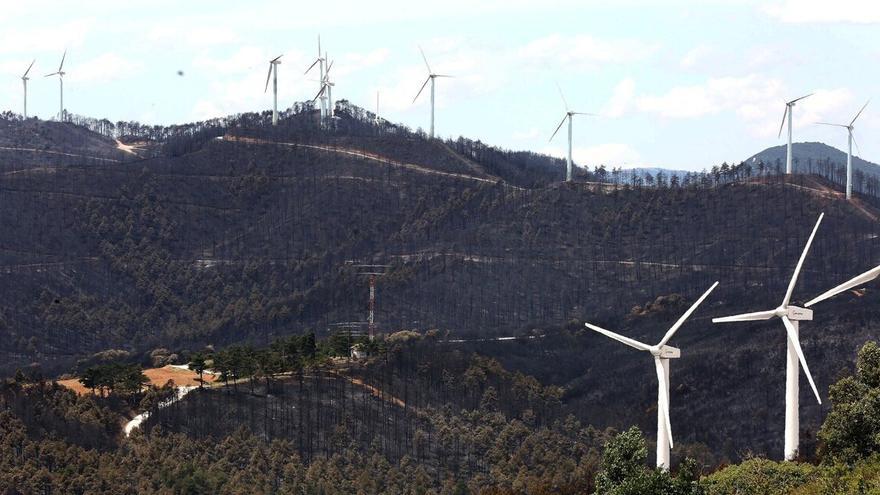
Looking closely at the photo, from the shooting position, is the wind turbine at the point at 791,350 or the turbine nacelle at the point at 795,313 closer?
the wind turbine at the point at 791,350

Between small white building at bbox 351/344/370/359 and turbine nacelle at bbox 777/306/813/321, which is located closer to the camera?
turbine nacelle at bbox 777/306/813/321

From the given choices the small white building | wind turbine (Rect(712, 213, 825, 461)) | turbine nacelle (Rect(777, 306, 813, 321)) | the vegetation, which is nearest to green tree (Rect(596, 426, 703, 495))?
wind turbine (Rect(712, 213, 825, 461))

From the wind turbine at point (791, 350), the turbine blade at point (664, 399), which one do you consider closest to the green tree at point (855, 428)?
the wind turbine at point (791, 350)

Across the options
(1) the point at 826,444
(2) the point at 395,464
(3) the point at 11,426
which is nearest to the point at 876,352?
(1) the point at 826,444

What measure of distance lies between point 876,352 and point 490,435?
58185 millimetres

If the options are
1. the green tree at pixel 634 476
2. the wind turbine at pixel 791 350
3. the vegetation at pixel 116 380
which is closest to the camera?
the green tree at pixel 634 476

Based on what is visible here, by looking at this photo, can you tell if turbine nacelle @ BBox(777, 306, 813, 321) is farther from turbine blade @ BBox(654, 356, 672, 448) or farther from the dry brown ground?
the dry brown ground

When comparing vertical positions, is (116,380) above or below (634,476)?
below

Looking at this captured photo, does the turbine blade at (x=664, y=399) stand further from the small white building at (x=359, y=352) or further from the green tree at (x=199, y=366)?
the small white building at (x=359, y=352)

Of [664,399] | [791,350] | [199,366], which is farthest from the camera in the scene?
[199,366]

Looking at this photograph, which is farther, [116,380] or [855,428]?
[116,380]

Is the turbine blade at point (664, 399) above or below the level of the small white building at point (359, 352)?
above

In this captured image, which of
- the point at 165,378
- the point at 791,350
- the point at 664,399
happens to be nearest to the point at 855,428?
the point at 791,350

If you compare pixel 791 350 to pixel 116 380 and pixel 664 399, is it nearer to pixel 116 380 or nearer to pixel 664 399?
pixel 664 399
